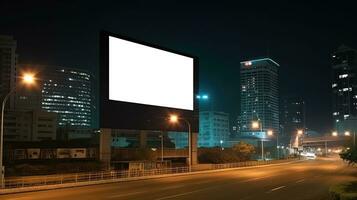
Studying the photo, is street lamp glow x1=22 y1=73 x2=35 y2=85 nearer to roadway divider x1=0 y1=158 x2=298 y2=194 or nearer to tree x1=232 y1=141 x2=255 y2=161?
roadway divider x1=0 y1=158 x2=298 y2=194

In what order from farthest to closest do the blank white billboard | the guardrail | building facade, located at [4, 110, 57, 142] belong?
building facade, located at [4, 110, 57, 142] → the blank white billboard → the guardrail

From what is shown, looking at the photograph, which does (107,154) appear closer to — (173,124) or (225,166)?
(173,124)

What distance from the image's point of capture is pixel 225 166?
70938mm

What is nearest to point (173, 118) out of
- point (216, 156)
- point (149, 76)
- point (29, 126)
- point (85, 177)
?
point (149, 76)

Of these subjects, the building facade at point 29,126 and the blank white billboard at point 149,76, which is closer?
the blank white billboard at point 149,76

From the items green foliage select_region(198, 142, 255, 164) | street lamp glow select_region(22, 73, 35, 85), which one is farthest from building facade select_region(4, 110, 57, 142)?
street lamp glow select_region(22, 73, 35, 85)

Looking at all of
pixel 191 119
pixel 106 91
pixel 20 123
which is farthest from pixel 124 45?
pixel 20 123

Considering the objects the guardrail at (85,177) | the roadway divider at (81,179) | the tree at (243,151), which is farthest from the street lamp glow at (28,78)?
the tree at (243,151)

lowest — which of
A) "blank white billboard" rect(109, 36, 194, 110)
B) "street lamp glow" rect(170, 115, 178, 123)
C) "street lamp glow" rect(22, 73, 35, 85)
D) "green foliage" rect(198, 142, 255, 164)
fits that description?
"green foliage" rect(198, 142, 255, 164)

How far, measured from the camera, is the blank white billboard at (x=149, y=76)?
5695 centimetres

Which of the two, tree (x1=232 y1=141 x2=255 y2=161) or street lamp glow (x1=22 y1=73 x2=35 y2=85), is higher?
street lamp glow (x1=22 y1=73 x2=35 y2=85)

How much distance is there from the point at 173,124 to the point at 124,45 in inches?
581

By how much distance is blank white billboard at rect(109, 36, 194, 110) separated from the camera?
187ft

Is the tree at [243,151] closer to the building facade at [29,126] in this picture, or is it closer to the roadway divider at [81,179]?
the roadway divider at [81,179]
